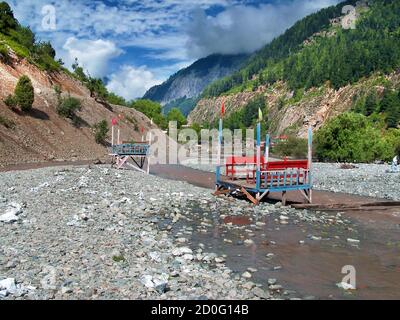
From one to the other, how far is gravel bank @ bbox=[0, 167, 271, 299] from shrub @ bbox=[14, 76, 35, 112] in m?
38.6

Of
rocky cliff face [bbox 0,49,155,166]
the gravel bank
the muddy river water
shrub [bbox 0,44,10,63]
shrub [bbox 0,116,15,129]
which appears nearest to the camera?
the gravel bank

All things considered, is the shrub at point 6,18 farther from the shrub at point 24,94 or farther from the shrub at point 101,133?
the shrub at point 101,133

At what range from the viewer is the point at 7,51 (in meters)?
69.2

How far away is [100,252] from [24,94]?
51.1 meters

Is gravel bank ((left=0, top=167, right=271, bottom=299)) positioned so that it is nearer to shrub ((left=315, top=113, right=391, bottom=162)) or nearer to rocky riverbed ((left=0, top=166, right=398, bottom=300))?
rocky riverbed ((left=0, top=166, right=398, bottom=300))

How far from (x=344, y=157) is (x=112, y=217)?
220 ft

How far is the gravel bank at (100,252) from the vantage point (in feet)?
30.9

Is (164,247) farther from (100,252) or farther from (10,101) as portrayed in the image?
(10,101)

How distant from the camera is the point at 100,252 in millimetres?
12188

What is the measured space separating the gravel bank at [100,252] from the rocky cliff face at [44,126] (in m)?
30.0

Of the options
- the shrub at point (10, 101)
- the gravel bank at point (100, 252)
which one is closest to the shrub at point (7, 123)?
the shrub at point (10, 101)

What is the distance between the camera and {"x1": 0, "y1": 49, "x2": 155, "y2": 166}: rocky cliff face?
5028cm

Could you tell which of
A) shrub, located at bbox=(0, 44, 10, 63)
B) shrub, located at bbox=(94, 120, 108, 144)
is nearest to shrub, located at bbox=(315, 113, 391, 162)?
shrub, located at bbox=(94, 120, 108, 144)
